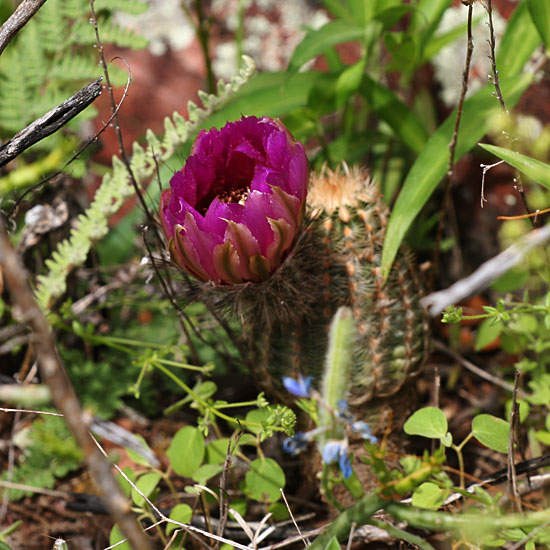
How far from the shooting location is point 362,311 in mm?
1313

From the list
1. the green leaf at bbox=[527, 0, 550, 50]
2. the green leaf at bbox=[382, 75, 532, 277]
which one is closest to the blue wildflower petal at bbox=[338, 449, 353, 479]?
the green leaf at bbox=[382, 75, 532, 277]

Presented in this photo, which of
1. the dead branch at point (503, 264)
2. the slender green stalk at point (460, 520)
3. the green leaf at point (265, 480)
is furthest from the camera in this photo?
the green leaf at point (265, 480)

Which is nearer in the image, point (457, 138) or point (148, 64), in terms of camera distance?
point (457, 138)

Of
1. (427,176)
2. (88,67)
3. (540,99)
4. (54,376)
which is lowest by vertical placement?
(540,99)

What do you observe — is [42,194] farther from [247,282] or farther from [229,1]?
[229,1]

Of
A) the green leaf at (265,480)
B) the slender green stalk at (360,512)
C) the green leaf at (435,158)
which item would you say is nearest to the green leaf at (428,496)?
the slender green stalk at (360,512)

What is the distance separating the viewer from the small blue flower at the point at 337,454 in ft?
2.75

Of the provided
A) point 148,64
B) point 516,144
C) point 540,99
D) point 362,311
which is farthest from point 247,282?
point 148,64

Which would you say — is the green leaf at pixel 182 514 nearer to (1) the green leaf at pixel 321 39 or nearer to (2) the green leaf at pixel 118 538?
(2) the green leaf at pixel 118 538

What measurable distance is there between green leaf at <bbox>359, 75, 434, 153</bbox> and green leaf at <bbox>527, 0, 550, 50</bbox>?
1.37 ft

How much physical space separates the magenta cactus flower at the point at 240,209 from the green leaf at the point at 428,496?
45 centimetres

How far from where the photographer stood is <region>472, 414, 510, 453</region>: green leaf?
1.17 m

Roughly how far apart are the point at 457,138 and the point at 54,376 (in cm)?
112

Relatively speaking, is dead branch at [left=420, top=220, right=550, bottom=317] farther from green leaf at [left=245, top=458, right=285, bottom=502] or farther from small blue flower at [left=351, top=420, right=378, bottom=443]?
green leaf at [left=245, top=458, right=285, bottom=502]
